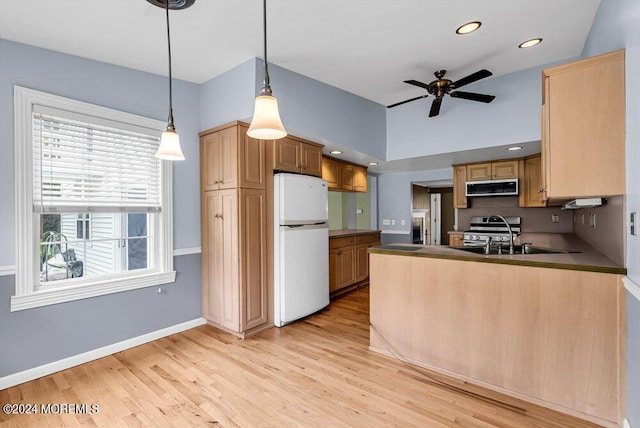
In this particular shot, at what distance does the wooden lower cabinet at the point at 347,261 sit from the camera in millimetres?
4383

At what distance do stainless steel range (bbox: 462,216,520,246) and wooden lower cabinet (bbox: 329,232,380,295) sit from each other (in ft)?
5.30

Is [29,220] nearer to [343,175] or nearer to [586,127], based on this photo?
[343,175]

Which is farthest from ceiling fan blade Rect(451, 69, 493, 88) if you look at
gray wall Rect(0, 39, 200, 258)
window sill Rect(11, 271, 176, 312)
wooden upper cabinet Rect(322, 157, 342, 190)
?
window sill Rect(11, 271, 176, 312)

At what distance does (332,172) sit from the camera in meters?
Answer: 4.71

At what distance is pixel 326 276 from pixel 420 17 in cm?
284

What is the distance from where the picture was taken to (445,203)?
287 inches

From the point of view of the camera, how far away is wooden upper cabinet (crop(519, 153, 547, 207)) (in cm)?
442

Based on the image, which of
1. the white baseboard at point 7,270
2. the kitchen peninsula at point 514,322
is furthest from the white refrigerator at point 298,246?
the white baseboard at point 7,270

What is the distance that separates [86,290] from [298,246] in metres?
1.96

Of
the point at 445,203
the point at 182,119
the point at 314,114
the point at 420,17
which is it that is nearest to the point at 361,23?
the point at 420,17

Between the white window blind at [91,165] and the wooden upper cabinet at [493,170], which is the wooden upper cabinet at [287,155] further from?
the wooden upper cabinet at [493,170]

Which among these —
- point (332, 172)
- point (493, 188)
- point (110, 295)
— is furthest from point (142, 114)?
point (493, 188)

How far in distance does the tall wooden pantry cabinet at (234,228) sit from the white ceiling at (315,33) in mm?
760

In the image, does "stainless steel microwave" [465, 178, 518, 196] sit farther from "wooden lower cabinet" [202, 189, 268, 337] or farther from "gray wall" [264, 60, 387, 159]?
"wooden lower cabinet" [202, 189, 268, 337]
